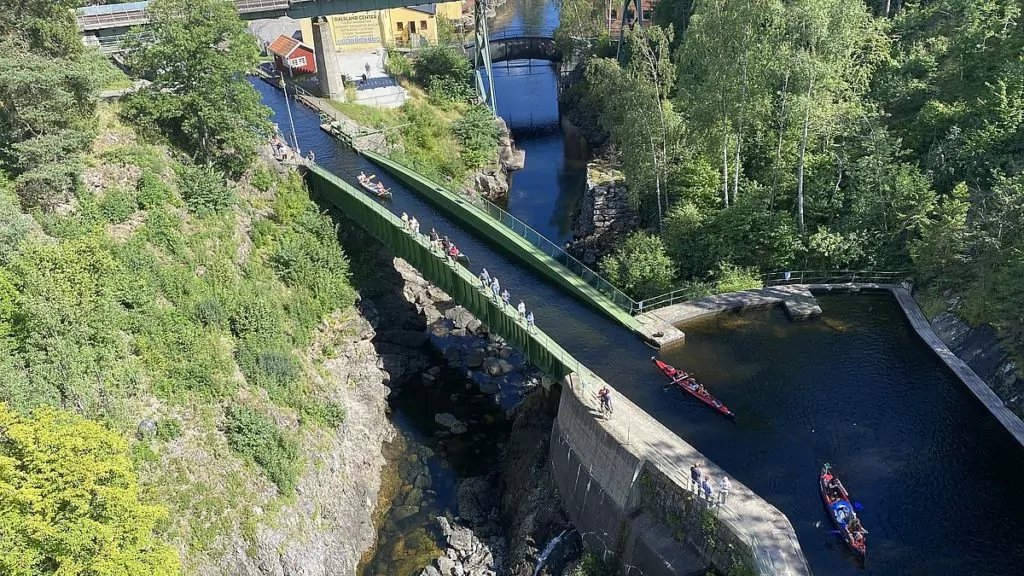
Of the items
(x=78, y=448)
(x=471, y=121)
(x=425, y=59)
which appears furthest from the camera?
(x=425, y=59)

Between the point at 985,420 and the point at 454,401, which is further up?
the point at 985,420

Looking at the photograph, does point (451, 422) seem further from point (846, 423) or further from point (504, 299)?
point (846, 423)

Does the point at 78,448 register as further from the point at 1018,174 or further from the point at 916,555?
the point at 1018,174

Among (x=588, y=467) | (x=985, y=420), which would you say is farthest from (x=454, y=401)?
(x=985, y=420)

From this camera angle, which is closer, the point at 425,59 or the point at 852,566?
the point at 852,566

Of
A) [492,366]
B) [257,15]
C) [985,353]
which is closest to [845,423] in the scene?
[985,353]

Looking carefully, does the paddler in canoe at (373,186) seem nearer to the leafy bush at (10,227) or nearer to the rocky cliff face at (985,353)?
the leafy bush at (10,227)
